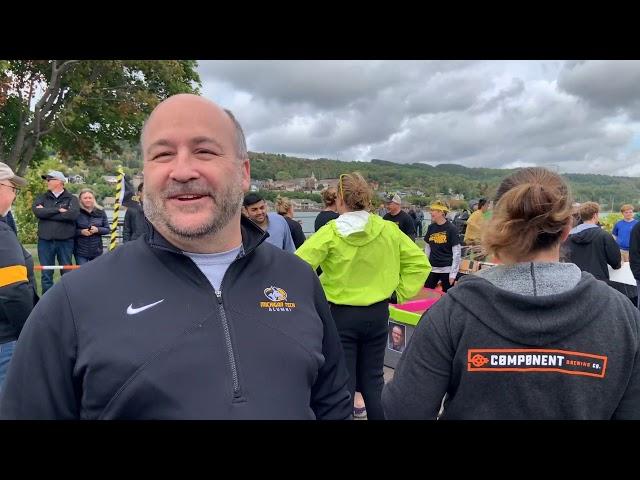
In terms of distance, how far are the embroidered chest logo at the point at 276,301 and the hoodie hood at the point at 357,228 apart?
1873 mm

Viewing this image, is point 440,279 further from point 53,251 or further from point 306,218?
point 53,251

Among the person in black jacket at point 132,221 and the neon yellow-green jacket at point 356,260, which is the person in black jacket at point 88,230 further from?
the neon yellow-green jacket at point 356,260

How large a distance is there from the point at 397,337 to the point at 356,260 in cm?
191

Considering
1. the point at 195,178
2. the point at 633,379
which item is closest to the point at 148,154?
the point at 195,178

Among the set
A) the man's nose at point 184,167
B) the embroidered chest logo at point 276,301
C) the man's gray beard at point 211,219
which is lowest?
the embroidered chest logo at point 276,301

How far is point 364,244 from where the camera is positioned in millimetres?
3420

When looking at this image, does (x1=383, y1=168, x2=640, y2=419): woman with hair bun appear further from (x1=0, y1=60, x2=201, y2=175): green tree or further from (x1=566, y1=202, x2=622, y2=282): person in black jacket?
(x1=0, y1=60, x2=201, y2=175): green tree

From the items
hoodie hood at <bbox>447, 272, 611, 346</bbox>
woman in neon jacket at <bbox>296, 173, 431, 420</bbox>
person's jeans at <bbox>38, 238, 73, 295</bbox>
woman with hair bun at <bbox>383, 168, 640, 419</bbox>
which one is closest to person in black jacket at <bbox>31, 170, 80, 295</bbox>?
person's jeans at <bbox>38, 238, 73, 295</bbox>

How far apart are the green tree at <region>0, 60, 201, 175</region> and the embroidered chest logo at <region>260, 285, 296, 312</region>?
1134cm

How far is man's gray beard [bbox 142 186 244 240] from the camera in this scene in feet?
4.74

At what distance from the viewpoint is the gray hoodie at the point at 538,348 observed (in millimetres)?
1407

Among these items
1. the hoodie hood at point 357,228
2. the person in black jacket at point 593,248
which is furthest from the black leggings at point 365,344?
the person in black jacket at point 593,248

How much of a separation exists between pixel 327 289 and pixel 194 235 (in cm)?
212
